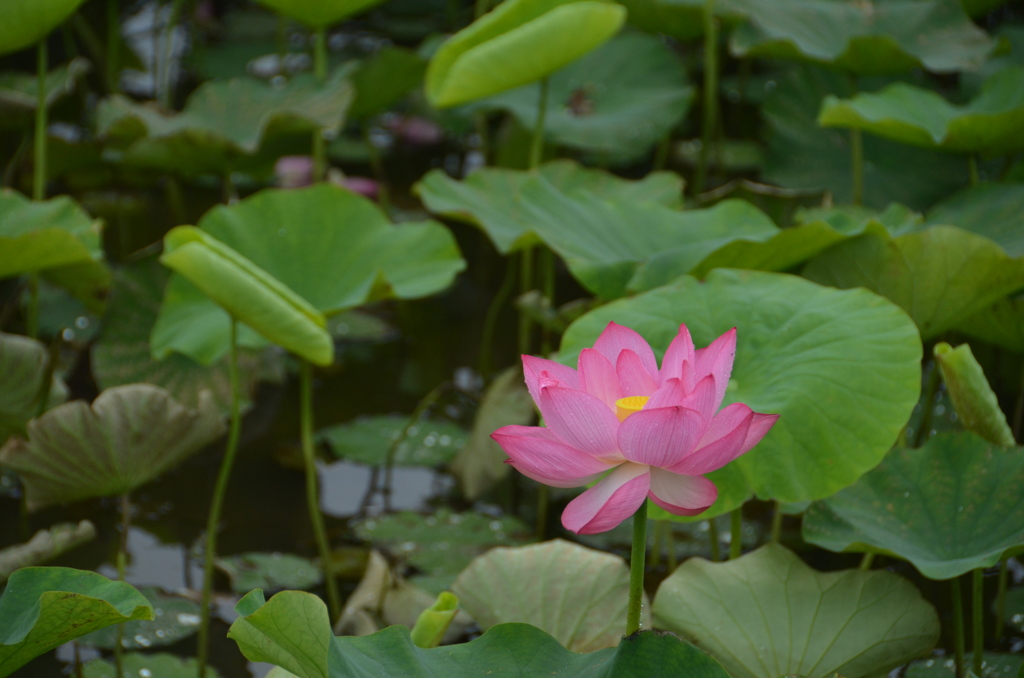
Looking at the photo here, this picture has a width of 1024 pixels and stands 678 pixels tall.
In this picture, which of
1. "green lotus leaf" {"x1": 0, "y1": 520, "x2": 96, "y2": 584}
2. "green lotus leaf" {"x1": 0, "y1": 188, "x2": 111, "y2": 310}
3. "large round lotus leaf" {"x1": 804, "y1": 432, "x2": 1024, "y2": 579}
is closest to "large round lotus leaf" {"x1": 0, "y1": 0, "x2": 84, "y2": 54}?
"green lotus leaf" {"x1": 0, "y1": 188, "x2": 111, "y2": 310}

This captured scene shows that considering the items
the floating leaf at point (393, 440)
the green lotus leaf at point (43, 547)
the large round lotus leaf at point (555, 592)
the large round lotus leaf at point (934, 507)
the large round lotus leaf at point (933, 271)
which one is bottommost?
the floating leaf at point (393, 440)

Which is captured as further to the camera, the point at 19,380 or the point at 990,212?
the point at 990,212

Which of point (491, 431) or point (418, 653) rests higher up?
point (418, 653)

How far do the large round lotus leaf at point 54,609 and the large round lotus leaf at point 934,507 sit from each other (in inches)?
23.2

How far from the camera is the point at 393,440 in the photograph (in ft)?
4.98

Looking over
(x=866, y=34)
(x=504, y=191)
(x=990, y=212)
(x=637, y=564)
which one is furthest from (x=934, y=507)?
(x=866, y=34)

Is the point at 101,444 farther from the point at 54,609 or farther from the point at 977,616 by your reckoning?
the point at 977,616

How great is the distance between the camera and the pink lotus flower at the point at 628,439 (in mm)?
544

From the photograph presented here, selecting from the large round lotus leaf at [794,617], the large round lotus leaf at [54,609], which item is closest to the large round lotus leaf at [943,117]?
the large round lotus leaf at [794,617]

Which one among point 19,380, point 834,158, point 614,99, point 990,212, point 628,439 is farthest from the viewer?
point 614,99

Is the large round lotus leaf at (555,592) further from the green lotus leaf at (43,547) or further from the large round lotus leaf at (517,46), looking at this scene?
the large round lotus leaf at (517,46)

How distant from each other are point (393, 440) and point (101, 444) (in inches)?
24.5

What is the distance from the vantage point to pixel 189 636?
1.10 metres

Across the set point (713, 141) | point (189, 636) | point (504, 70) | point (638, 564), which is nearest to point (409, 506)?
point (189, 636)
